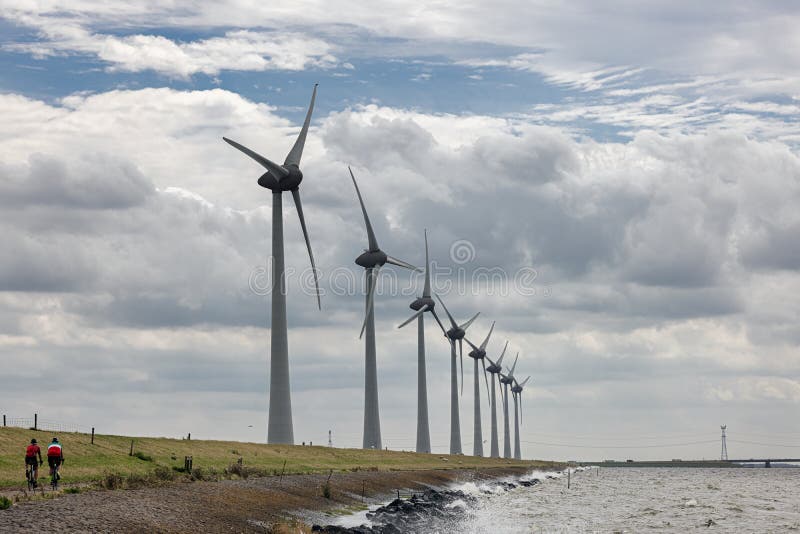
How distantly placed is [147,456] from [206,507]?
28418 mm

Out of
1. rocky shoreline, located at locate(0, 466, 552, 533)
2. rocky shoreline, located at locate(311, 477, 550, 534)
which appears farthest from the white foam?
rocky shoreline, located at locate(0, 466, 552, 533)

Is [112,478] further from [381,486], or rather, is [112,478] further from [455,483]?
[455,483]

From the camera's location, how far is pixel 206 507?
54.5m

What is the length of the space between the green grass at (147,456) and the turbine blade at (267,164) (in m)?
32.8

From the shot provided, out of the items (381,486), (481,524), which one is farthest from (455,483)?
(481,524)

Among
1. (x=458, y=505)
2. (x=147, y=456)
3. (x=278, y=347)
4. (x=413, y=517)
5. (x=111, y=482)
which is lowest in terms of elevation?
(x=413, y=517)

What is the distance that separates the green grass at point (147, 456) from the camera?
2625 inches

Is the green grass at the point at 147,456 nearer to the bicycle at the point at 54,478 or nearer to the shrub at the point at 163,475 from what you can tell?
the shrub at the point at 163,475

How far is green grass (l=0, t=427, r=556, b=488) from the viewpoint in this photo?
219ft

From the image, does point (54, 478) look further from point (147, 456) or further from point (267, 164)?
point (267, 164)

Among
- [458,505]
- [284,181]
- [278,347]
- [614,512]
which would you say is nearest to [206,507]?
[458,505]

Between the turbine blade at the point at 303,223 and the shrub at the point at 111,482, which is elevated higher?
the turbine blade at the point at 303,223

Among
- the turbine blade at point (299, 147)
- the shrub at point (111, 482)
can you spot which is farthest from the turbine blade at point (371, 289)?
the shrub at point (111, 482)

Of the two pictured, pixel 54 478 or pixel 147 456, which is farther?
pixel 147 456
